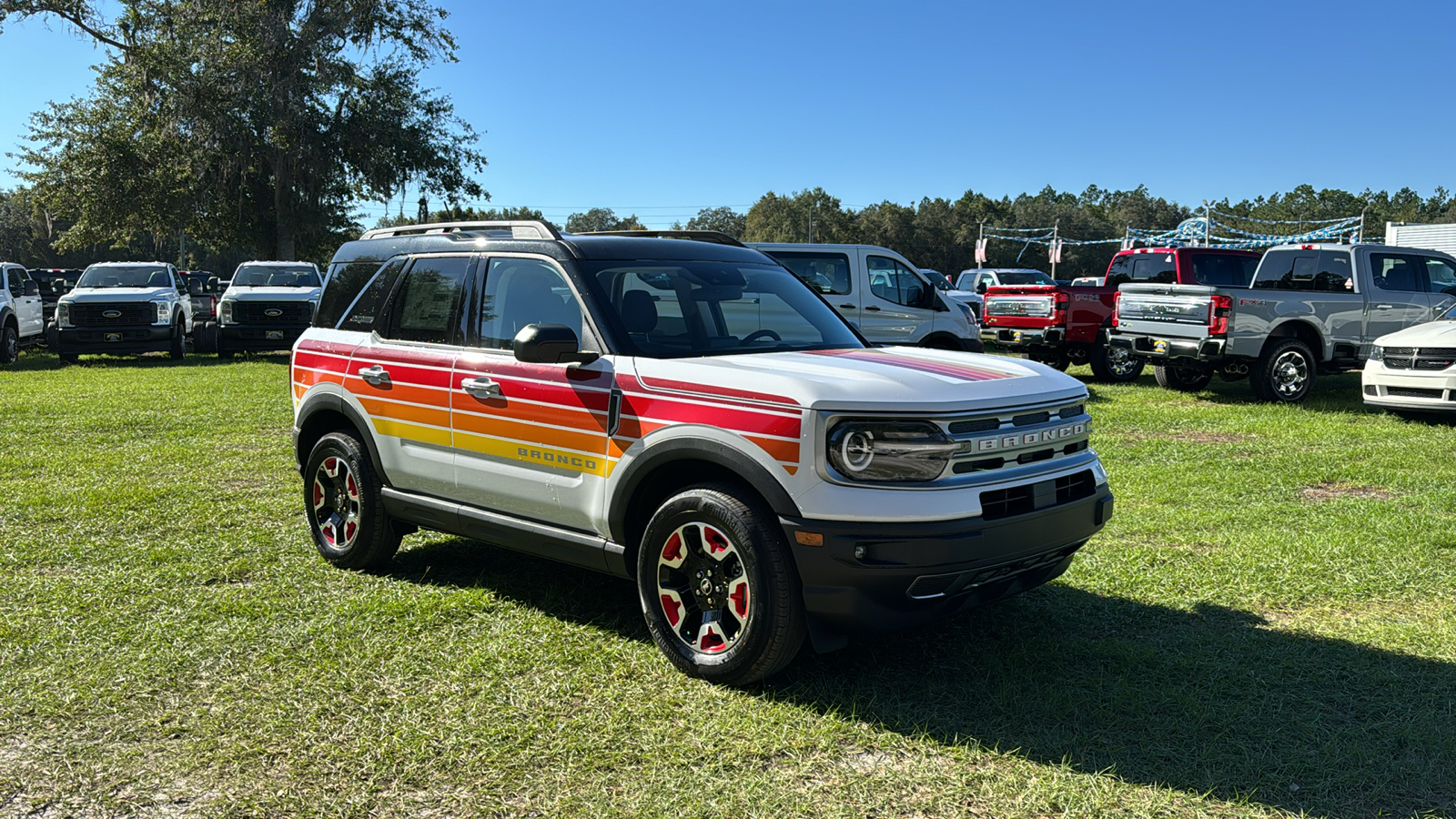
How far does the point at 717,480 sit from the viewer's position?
424 centimetres

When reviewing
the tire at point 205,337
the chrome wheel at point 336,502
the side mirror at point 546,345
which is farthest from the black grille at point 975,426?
the tire at point 205,337

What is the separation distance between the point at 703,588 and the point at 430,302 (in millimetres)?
2268

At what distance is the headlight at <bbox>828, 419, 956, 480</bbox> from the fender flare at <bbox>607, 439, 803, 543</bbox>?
0.81ft

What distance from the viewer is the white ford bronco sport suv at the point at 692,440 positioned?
3.87m

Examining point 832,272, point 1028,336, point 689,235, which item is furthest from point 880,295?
point 689,235

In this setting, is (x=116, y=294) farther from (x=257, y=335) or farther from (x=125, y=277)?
(x=257, y=335)

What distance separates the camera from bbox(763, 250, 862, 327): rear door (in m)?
13.6

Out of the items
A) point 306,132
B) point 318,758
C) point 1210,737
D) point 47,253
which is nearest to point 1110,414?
point 1210,737

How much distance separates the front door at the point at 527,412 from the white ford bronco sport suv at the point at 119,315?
18.0 m

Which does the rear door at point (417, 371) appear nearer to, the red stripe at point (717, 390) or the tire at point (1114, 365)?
the red stripe at point (717, 390)

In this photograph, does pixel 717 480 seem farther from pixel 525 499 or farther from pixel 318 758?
pixel 318 758

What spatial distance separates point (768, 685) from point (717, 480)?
839 mm

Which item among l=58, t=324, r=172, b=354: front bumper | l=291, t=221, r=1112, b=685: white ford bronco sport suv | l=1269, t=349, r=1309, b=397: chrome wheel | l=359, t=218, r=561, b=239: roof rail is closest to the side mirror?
l=291, t=221, r=1112, b=685: white ford bronco sport suv

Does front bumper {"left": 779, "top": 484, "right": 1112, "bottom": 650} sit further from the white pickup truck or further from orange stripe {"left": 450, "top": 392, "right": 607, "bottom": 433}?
the white pickup truck
